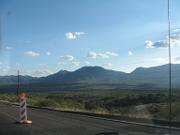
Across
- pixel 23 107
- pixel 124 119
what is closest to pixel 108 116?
pixel 124 119

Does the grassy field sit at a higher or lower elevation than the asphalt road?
higher

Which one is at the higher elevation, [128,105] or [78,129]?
[128,105]

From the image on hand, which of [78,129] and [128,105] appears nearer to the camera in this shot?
[78,129]

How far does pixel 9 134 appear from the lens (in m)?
18.5

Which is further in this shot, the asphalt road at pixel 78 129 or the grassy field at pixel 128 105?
the grassy field at pixel 128 105

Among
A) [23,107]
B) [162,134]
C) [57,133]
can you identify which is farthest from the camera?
[23,107]

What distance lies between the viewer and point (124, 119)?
1087 inches

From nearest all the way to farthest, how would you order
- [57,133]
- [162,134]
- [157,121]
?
1. [162,134]
2. [57,133]
3. [157,121]

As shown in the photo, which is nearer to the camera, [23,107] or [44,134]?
[44,134]

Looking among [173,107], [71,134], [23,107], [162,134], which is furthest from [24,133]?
[173,107]

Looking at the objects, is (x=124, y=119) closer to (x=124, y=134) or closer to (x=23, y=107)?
(x=23, y=107)

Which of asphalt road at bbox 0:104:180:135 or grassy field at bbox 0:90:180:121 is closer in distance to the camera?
asphalt road at bbox 0:104:180:135

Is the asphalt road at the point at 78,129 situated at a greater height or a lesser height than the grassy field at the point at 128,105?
lesser

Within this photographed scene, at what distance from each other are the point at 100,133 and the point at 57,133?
69.8 inches
